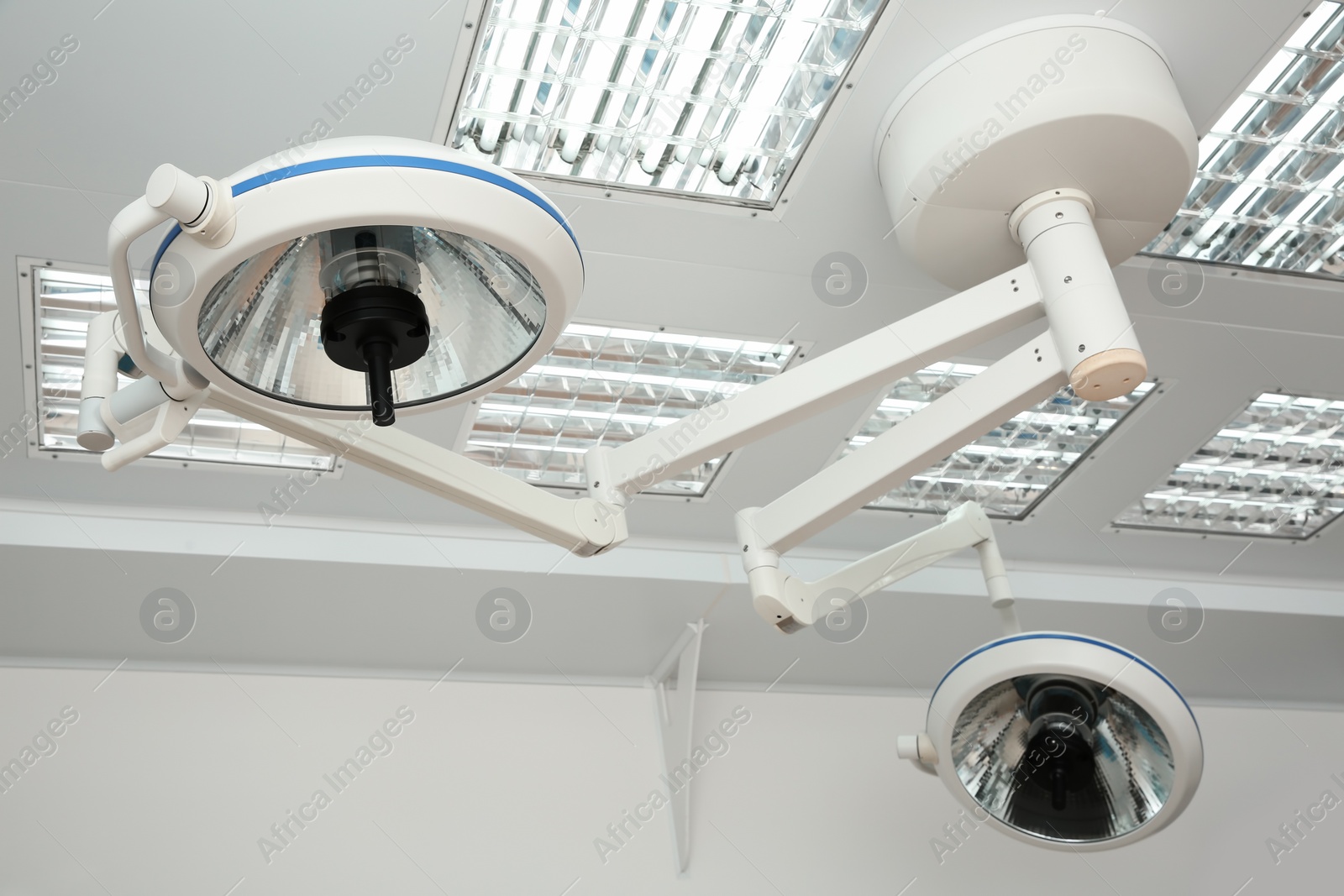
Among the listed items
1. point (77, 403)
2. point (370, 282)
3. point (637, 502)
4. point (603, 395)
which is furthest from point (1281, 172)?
point (77, 403)

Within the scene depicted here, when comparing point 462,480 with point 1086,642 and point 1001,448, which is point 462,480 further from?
point 1001,448

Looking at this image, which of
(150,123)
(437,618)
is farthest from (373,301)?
(437,618)

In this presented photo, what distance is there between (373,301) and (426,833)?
2105 mm

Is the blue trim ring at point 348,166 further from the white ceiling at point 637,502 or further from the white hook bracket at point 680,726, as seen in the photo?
the white hook bracket at point 680,726

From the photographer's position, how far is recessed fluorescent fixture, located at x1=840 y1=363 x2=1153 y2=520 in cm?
272

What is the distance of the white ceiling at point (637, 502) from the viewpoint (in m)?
1.82

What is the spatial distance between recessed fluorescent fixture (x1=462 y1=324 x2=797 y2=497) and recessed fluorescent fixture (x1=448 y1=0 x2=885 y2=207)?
46 cm

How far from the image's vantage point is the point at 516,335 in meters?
1.26

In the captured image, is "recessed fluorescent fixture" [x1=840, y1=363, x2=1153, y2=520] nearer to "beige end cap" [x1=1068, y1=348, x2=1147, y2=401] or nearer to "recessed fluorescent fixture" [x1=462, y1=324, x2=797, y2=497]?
"recessed fluorescent fixture" [x1=462, y1=324, x2=797, y2=497]

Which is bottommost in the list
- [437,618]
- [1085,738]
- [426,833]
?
[426,833]

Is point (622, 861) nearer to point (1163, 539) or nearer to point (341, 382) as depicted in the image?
point (1163, 539)

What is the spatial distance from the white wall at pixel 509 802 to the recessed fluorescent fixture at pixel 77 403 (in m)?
0.74

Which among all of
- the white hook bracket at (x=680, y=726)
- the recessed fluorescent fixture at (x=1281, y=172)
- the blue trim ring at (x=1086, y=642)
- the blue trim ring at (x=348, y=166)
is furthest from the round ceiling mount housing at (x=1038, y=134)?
the white hook bracket at (x=680, y=726)

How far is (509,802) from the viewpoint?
9.90ft
